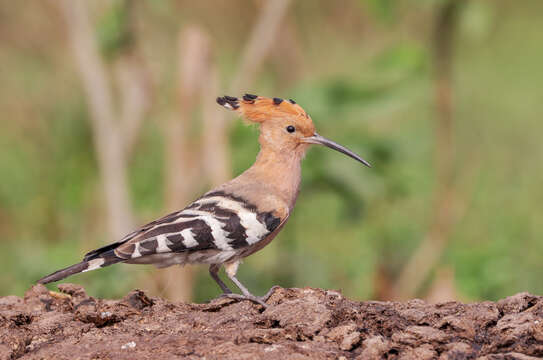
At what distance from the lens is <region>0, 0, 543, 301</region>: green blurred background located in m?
5.82

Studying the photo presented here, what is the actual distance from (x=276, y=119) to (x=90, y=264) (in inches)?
50.9

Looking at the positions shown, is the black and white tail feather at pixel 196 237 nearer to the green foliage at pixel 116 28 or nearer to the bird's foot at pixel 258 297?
the bird's foot at pixel 258 297

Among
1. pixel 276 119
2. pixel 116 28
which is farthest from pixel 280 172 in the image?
pixel 116 28

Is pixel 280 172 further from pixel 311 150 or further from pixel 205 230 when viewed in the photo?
pixel 311 150

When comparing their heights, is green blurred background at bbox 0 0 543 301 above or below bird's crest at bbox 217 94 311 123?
above

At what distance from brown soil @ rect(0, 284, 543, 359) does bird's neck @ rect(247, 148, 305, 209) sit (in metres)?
0.78

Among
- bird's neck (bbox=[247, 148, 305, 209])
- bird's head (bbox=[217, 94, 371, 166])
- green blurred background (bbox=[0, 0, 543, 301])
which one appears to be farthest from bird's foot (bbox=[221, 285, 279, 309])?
bird's head (bbox=[217, 94, 371, 166])

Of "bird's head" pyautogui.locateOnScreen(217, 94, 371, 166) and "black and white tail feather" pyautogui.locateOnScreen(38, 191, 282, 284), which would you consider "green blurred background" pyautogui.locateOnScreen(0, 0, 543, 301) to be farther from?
"bird's head" pyautogui.locateOnScreen(217, 94, 371, 166)

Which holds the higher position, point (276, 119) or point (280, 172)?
point (276, 119)

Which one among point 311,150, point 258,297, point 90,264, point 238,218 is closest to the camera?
point 258,297

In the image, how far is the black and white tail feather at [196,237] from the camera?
3.55 metres

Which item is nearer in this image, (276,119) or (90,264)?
(90,264)

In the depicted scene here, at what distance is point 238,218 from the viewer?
3797mm

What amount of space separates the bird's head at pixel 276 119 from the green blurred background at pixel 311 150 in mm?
782
